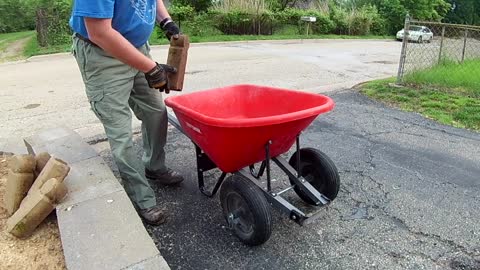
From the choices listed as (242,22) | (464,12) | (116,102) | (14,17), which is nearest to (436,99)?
(116,102)

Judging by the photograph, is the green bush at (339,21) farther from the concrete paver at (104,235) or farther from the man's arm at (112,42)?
the concrete paver at (104,235)

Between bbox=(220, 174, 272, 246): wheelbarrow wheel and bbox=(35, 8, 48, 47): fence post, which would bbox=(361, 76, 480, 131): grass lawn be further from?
bbox=(35, 8, 48, 47): fence post

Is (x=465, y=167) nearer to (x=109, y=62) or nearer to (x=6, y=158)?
(x=109, y=62)

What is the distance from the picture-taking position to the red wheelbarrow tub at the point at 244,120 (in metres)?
2.22

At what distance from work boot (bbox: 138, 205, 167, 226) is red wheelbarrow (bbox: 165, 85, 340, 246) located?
0.40 metres

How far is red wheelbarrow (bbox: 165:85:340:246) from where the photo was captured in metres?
2.28

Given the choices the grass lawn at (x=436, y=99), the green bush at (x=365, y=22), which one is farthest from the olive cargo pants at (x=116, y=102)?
the green bush at (x=365, y=22)

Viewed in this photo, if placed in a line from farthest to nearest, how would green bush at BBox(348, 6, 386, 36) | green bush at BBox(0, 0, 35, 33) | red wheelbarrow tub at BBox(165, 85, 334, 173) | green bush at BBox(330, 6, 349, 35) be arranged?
green bush at BBox(348, 6, 386, 36)
green bush at BBox(330, 6, 349, 35)
green bush at BBox(0, 0, 35, 33)
red wheelbarrow tub at BBox(165, 85, 334, 173)

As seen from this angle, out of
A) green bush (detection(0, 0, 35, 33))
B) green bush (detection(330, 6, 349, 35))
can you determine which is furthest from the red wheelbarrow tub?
green bush (detection(330, 6, 349, 35))

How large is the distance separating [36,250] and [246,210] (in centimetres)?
121

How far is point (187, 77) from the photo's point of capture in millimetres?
7977

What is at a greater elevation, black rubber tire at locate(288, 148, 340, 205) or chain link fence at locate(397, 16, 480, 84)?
chain link fence at locate(397, 16, 480, 84)

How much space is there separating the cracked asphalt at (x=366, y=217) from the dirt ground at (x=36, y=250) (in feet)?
1.90

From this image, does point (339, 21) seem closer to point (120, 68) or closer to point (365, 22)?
point (365, 22)
